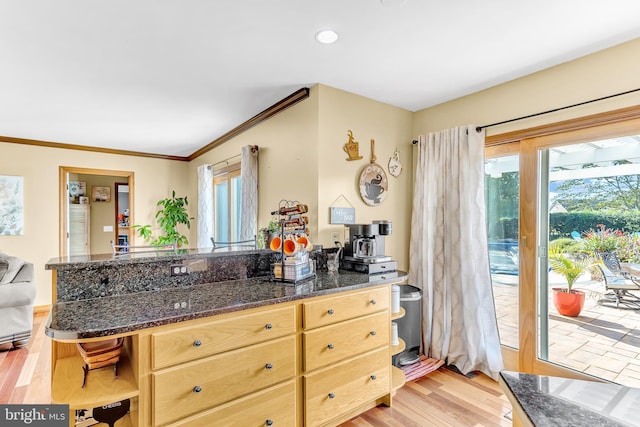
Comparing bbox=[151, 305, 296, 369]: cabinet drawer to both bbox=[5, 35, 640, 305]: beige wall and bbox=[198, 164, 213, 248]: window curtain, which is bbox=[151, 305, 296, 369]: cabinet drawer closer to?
bbox=[5, 35, 640, 305]: beige wall

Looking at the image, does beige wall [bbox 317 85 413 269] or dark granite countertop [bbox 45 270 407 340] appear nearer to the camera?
dark granite countertop [bbox 45 270 407 340]

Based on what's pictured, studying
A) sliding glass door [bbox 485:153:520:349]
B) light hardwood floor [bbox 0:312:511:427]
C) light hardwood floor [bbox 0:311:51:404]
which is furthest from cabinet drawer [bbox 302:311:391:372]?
light hardwood floor [bbox 0:311:51:404]

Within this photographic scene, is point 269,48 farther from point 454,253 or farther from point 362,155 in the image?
point 454,253

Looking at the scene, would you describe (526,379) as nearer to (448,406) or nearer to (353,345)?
(353,345)

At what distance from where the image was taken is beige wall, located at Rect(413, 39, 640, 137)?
199cm

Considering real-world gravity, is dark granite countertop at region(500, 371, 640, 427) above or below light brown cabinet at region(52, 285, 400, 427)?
above

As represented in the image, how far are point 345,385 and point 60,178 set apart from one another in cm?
497

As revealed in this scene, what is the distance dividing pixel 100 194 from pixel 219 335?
21.7 feet

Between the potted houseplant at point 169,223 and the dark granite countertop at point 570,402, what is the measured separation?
512 cm

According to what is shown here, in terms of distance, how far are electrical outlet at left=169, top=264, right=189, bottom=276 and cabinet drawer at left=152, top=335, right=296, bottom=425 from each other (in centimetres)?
66

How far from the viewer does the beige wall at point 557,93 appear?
199 cm

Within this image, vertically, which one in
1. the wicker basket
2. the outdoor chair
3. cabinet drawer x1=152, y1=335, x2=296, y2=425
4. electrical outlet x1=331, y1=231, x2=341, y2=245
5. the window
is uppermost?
the window

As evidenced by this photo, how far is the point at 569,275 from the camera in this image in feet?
7.70

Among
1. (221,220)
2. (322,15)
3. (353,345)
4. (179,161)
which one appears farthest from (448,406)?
(179,161)
